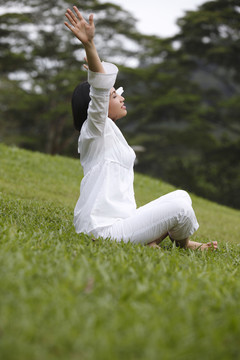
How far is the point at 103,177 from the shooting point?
2.92 meters

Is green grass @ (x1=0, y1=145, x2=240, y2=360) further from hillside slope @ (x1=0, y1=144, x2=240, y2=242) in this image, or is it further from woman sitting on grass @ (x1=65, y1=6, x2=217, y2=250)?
hillside slope @ (x1=0, y1=144, x2=240, y2=242)

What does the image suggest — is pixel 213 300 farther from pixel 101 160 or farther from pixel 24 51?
pixel 24 51

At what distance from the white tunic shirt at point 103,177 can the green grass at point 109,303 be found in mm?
253

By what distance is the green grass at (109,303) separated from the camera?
3.88ft

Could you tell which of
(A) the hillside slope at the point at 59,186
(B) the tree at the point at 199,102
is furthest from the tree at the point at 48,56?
(A) the hillside slope at the point at 59,186

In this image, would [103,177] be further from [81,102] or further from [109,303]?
[109,303]

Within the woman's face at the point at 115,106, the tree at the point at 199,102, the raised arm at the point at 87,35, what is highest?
the raised arm at the point at 87,35

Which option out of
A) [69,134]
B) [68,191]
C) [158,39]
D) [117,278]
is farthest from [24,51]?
[117,278]

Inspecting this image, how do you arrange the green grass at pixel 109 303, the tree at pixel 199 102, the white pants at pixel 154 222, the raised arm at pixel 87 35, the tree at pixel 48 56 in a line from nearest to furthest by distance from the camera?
the green grass at pixel 109 303, the raised arm at pixel 87 35, the white pants at pixel 154 222, the tree at pixel 199 102, the tree at pixel 48 56

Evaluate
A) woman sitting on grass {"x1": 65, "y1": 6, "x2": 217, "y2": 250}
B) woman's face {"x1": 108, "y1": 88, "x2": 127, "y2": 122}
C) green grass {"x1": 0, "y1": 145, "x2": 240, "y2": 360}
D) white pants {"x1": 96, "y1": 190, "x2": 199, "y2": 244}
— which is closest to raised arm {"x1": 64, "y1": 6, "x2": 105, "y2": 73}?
woman sitting on grass {"x1": 65, "y1": 6, "x2": 217, "y2": 250}

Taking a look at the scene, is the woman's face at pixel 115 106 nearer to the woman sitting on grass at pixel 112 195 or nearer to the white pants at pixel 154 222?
the woman sitting on grass at pixel 112 195

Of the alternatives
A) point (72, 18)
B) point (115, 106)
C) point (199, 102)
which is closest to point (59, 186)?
point (115, 106)

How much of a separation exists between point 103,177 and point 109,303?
4.95 ft

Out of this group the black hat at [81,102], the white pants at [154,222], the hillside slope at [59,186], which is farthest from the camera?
the hillside slope at [59,186]
